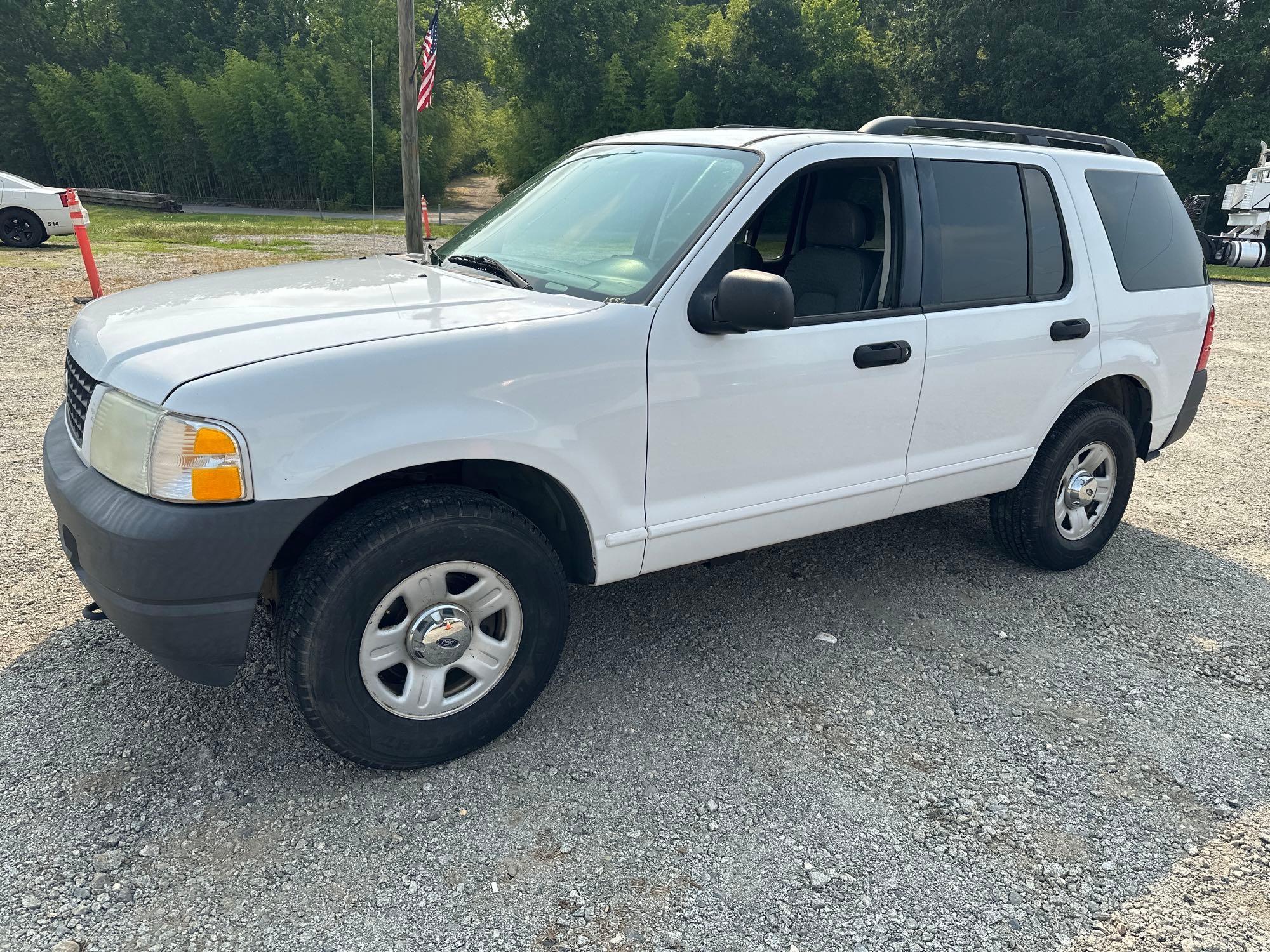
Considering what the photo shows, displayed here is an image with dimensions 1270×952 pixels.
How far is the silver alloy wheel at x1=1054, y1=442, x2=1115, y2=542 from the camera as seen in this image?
13.8 ft

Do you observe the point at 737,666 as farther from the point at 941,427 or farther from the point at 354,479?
the point at 354,479

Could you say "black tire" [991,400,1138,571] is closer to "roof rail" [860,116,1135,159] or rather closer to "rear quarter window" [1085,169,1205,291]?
"rear quarter window" [1085,169,1205,291]

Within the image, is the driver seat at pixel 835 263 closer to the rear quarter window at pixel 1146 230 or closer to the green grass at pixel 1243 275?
the rear quarter window at pixel 1146 230

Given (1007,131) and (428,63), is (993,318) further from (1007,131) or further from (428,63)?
(428,63)

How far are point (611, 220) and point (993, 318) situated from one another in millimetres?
1560

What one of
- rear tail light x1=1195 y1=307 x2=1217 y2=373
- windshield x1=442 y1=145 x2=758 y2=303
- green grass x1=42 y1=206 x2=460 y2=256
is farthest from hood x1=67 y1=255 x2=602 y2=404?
green grass x1=42 y1=206 x2=460 y2=256

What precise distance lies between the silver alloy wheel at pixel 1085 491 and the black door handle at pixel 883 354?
130 centimetres

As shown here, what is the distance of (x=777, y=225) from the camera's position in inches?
145

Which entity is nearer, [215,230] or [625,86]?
[215,230]

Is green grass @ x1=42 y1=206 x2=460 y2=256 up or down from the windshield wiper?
down

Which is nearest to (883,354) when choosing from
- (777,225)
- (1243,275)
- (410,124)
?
(777,225)

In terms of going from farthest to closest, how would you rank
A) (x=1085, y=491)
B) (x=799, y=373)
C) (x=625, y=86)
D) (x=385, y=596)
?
(x=625, y=86) < (x=1085, y=491) < (x=799, y=373) < (x=385, y=596)

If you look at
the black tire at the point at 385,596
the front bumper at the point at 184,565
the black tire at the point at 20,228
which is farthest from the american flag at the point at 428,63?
the front bumper at the point at 184,565

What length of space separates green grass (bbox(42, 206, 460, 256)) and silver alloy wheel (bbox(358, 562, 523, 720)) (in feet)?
48.2
